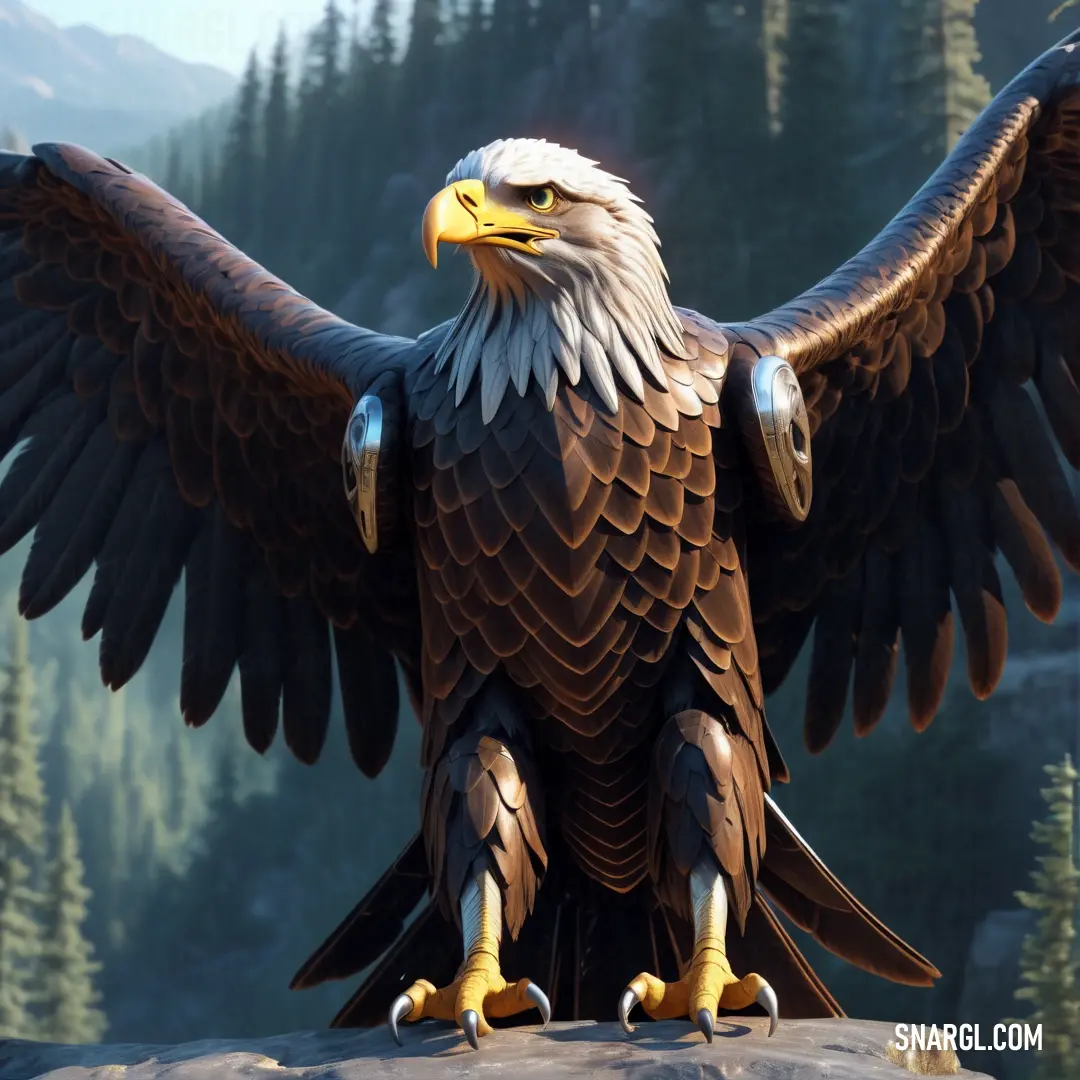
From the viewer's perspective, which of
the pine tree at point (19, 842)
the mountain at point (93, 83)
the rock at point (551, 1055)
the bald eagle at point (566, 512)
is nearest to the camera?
the rock at point (551, 1055)

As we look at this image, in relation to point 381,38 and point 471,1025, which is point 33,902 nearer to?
point 381,38

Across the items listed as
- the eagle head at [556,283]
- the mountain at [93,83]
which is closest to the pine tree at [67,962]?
the mountain at [93,83]

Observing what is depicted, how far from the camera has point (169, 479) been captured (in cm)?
430

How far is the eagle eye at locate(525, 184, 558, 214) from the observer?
3262 mm

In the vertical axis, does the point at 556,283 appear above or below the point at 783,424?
above

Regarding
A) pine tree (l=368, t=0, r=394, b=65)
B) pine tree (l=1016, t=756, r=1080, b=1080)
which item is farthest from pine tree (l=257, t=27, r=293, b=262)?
pine tree (l=1016, t=756, r=1080, b=1080)

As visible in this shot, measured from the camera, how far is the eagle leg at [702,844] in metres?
3.19

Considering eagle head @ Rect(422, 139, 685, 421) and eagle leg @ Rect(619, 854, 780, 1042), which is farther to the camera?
eagle head @ Rect(422, 139, 685, 421)

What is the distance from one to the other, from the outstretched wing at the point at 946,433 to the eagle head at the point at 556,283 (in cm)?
44

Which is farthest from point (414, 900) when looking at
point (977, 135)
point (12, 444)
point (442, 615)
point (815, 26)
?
point (815, 26)

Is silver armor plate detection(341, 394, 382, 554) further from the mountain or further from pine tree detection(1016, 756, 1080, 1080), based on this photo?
the mountain

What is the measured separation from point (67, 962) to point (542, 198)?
1096 centimetres

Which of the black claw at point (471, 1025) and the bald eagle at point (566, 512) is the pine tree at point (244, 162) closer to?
the bald eagle at point (566, 512)

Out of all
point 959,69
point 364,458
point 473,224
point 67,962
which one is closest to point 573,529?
point 364,458
